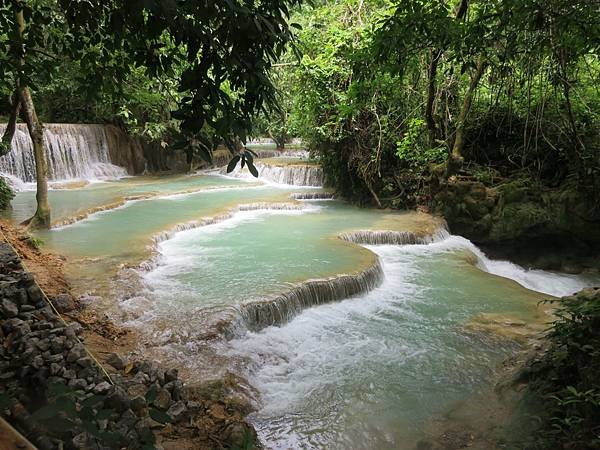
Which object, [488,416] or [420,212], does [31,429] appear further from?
[420,212]

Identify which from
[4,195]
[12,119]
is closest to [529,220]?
[12,119]

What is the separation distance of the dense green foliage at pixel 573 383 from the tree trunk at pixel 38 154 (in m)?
7.79

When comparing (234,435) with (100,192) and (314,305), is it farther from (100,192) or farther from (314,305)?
(100,192)

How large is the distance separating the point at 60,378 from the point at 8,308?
3.46 feet

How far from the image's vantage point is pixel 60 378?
122 inches

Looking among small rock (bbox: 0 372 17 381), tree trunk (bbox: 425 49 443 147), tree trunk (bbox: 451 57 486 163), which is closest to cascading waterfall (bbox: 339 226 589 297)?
tree trunk (bbox: 451 57 486 163)

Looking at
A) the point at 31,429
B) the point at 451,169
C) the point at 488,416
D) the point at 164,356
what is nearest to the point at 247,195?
the point at 451,169

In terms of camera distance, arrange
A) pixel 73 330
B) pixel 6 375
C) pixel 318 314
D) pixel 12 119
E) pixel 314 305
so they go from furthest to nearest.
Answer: pixel 12 119, pixel 314 305, pixel 318 314, pixel 73 330, pixel 6 375

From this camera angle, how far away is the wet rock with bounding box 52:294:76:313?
484cm

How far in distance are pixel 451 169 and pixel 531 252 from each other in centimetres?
255

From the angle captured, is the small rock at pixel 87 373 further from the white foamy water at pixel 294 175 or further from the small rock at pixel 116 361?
the white foamy water at pixel 294 175

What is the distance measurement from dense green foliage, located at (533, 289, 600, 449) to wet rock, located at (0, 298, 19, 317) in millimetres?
4070

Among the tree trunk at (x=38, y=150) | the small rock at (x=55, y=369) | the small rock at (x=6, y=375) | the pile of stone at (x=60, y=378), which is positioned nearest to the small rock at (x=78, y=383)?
the pile of stone at (x=60, y=378)

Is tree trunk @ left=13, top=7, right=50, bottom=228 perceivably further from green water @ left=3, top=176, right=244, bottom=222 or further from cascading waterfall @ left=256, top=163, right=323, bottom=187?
cascading waterfall @ left=256, top=163, right=323, bottom=187
